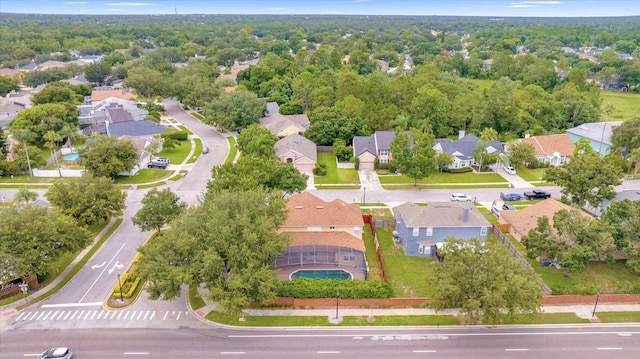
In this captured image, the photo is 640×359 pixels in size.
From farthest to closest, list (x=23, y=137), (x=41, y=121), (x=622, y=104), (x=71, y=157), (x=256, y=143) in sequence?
(x=622, y=104)
(x=41, y=121)
(x=71, y=157)
(x=23, y=137)
(x=256, y=143)

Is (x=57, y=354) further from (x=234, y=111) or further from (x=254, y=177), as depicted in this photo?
(x=234, y=111)

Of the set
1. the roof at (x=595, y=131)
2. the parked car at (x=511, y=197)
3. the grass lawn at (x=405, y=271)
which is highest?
the roof at (x=595, y=131)

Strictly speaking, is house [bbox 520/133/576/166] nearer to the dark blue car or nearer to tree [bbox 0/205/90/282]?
the dark blue car

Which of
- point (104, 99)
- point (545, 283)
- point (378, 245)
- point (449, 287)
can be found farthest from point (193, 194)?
point (104, 99)

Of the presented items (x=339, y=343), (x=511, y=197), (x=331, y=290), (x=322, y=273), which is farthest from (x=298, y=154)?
(x=339, y=343)

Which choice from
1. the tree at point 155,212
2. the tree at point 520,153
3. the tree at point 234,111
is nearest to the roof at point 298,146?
the tree at point 234,111

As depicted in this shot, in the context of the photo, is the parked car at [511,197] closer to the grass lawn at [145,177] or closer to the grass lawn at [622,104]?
the grass lawn at [145,177]

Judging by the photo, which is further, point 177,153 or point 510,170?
point 177,153
